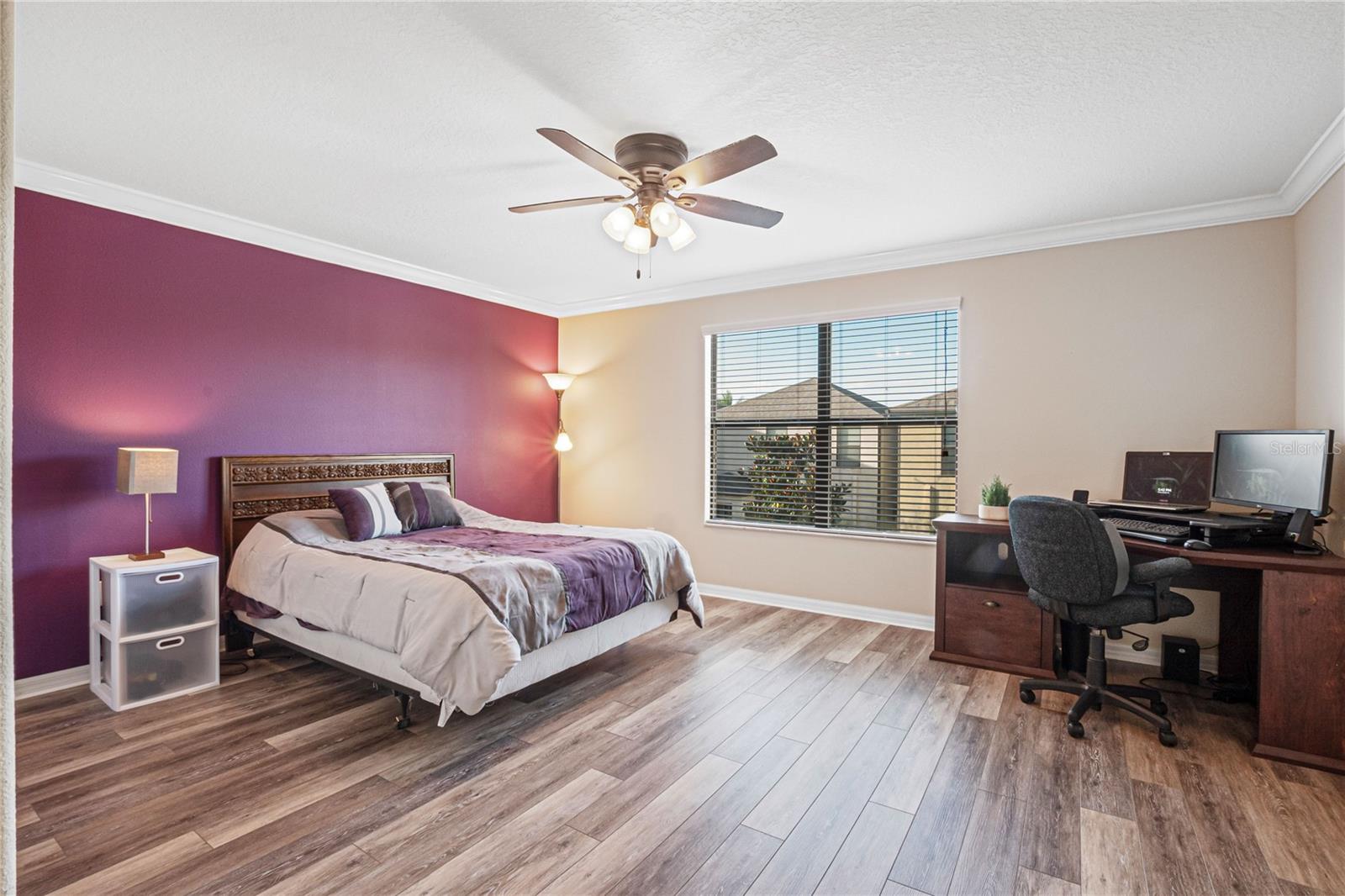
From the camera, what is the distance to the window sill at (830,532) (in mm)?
4305

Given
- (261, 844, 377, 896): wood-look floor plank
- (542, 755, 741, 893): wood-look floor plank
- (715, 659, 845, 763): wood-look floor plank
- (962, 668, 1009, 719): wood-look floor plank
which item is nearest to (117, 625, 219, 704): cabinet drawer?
(261, 844, 377, 896): wood-look floor plank

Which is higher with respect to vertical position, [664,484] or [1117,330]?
[1117,330]

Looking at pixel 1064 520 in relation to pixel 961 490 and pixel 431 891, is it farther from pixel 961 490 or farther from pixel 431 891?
pixel 431 891

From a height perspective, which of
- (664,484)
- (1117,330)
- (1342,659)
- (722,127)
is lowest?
(1342,659)

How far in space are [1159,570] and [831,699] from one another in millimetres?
1537

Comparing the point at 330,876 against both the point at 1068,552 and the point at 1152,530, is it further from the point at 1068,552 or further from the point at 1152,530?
the point at 1152,530

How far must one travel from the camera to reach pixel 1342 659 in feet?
8.02

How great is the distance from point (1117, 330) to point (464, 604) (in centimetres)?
383

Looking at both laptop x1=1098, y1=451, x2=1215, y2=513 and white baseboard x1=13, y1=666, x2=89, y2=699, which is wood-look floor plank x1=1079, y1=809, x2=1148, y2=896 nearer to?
laptop x1=1098, y1=451, x2=1215, y2=513

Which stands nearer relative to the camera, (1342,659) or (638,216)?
(1342,659)

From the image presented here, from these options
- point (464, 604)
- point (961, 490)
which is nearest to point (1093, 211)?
point (961, 490)

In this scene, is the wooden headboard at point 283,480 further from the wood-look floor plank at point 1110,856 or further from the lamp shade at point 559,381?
the wood-look floor plank at point 1110,856

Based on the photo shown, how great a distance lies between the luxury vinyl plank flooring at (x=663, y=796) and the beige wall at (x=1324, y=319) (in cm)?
139

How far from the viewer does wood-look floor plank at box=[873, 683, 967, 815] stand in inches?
88.8
